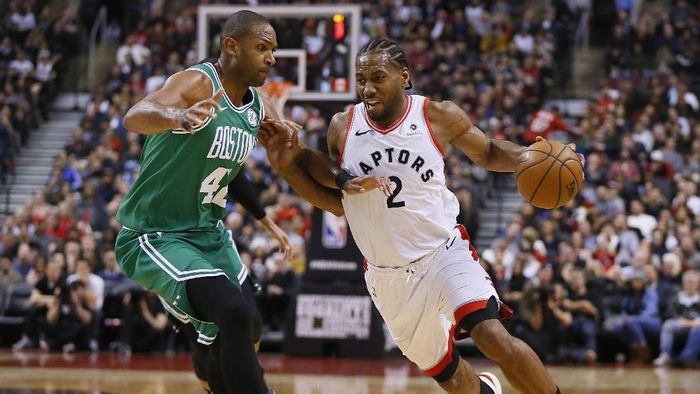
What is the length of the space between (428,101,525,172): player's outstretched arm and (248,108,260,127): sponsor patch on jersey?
964 millimetres

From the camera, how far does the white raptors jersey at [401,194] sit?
20.6 ft

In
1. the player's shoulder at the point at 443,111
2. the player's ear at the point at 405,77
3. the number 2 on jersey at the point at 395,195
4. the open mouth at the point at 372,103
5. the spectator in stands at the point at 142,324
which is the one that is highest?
the player's ear at the point at 405,77

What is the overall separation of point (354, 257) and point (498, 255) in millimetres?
1898

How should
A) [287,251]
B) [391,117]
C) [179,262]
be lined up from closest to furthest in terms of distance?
[179,262] < [391,117] < [287,251]

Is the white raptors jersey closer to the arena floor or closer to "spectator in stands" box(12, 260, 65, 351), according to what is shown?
the arena floor

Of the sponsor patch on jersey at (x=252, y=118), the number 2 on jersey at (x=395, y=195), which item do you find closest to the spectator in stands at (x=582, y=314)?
the number 2 on jersey at (x=395, y=195)

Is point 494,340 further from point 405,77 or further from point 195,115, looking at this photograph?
point 195,115

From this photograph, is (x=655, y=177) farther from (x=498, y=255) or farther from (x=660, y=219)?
(x=498, y=255)

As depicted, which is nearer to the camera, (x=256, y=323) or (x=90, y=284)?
(x=256, y=323)

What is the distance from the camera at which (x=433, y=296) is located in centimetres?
621

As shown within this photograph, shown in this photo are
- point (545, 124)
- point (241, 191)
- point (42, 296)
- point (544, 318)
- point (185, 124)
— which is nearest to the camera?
point (185, 124)

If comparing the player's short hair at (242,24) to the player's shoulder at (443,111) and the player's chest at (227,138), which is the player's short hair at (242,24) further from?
the player's shoulder at (443,111)

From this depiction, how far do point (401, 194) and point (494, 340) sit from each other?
93 cm

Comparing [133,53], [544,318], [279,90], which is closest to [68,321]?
[279,90]
